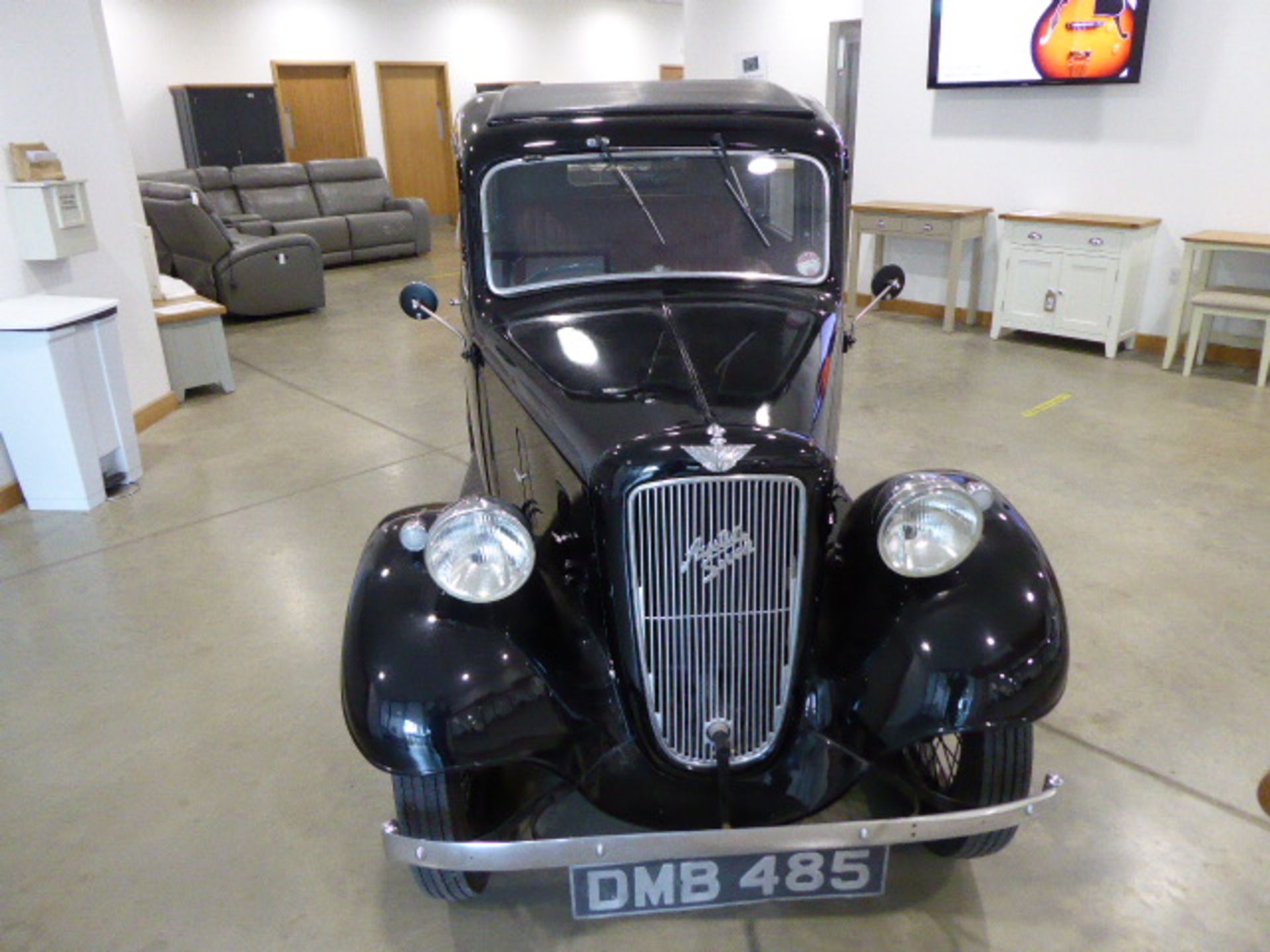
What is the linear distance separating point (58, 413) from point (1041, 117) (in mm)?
6053

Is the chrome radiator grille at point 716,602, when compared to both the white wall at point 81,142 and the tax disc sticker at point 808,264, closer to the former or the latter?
the tax disc sticker at point 808,264

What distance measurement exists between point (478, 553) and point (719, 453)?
47 centimetres

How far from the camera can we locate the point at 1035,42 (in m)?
5.96

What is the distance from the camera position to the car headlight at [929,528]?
5.50ft

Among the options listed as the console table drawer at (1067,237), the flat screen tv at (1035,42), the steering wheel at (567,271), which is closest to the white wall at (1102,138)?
the flat screen tv at (1035,42)

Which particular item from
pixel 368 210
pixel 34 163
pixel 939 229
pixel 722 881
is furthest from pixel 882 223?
pixel 368 210

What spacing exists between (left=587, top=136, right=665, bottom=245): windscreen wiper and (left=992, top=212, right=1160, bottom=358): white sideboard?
4296 millimetres

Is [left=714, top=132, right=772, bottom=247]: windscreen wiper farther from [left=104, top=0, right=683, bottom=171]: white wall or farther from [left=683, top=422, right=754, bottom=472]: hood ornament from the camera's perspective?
[left=104, top=0, right=683, bottom=171]: white wall

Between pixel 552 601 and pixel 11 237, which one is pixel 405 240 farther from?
pixel 552 601

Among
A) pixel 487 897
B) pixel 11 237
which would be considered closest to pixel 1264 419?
pixel 487 897

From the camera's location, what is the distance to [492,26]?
13.1m

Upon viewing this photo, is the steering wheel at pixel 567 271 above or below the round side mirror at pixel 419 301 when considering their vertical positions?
above

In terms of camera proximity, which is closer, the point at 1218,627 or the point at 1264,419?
the point at 1218,627

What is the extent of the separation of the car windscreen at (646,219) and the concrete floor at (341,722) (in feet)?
4.40
